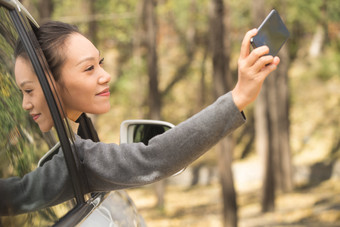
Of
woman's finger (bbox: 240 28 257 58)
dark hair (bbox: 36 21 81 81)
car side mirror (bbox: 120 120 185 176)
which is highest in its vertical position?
dark hair (bbox: 36 21 81 81)

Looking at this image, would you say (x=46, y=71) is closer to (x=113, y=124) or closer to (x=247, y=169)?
(x=247, y=169)

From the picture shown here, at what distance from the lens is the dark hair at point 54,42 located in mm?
1844

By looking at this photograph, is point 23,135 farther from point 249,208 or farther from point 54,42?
point 249,208

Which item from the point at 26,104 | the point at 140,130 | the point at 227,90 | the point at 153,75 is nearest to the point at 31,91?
the point at 26,104

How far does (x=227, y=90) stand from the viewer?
12.2m

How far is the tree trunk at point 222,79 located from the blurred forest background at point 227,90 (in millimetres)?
21

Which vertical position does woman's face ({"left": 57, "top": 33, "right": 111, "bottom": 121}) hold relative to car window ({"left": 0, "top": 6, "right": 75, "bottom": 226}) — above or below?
above

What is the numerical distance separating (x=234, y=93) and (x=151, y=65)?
66.0 feet

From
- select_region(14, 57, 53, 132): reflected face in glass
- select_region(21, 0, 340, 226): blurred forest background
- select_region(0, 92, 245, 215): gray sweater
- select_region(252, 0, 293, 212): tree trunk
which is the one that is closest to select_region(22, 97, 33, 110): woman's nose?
select_region(14, 57, 53, 132): reflected face in glass

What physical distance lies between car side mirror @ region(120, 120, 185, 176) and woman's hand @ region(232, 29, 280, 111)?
1.93 feet

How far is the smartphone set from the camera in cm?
154

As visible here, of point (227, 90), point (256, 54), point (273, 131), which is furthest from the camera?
point (273, 131)

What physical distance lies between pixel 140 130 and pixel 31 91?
1.99 ft

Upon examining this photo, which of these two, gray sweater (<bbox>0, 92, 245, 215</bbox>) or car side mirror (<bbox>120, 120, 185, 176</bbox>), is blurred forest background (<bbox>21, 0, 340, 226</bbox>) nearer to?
car side mirror (<bbox>120, 120, 185, 176</bbox>)
